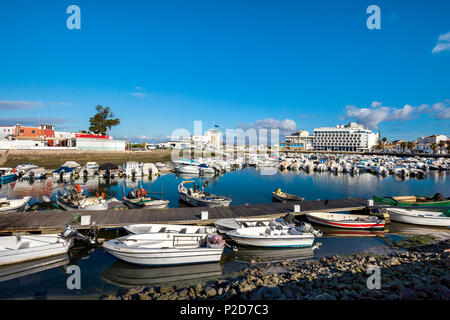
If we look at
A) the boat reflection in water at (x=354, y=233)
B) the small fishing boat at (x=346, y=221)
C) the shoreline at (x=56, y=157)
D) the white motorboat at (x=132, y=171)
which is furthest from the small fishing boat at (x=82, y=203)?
the shoreline at (x=56, y=157)

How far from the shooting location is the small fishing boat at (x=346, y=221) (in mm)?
18188

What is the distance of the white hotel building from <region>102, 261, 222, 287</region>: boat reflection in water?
191 m

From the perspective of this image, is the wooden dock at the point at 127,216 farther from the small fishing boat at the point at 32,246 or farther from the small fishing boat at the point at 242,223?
the small fishing boat at the point at 32,246

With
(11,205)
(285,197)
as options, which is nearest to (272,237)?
(285,197)

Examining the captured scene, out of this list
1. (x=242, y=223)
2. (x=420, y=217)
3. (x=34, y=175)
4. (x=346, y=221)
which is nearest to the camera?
(x=242, y=223)

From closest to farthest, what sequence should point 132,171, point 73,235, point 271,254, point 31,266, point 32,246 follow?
1. point 31,266
2. point 32,246
3. point 73,235
4. point 271,254
5. point 132,171

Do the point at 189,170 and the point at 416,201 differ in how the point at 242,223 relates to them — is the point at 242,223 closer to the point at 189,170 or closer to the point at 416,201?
the point at 416,201

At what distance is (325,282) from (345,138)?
19514cm

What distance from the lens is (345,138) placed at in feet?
607

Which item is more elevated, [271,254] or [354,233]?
[354,233]

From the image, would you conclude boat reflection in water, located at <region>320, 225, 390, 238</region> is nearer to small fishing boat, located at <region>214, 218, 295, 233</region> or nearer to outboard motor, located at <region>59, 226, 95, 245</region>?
small fishing boat, located at <region>214, 218, 295, 233</region>

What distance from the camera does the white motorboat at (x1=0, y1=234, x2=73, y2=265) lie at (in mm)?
12398

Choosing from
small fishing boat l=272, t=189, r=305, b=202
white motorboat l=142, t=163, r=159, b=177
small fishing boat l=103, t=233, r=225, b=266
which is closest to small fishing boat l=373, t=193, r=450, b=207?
small fishing boat l=272, t=189, r=305, b=202

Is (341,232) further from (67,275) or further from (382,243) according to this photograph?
(67,275)
